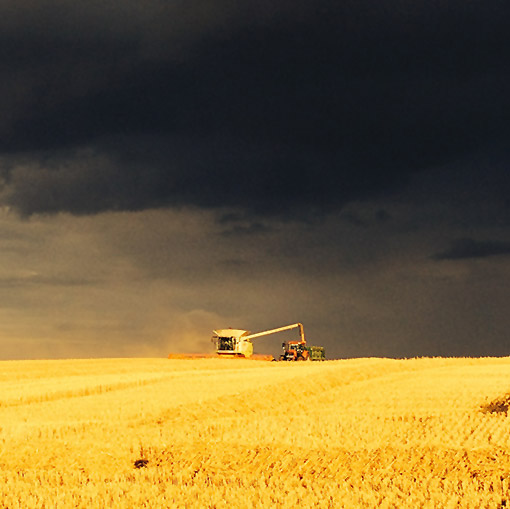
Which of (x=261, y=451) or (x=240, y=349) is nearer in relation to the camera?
(x=261, y=451)

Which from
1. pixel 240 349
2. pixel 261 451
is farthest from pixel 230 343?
pixel 261 451

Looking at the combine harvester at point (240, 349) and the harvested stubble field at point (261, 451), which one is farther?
the combine harvester at point (240, 349)

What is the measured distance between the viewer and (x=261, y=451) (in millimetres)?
13328

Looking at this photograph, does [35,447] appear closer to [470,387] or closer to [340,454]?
[340,454]

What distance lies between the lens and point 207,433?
53.0 ft

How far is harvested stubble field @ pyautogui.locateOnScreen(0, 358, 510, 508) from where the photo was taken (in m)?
10.9

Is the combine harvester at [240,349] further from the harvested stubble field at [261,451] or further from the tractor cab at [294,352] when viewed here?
the harvested stubble field at [261,451]

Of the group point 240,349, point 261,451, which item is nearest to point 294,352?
point 240,349

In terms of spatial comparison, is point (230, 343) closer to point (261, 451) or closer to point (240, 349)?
point (240, 349)

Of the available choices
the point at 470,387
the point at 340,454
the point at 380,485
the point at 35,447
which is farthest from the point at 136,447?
the point at 470,387

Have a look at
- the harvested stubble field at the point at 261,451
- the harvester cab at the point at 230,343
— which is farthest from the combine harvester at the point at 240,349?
the harvested stubble field at the point at 261,451

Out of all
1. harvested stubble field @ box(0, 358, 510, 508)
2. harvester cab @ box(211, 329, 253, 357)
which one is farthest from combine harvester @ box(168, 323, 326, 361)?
harvested stubble field @ box(0, 358, 510, 508)

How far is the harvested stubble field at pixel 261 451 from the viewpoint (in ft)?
35.7

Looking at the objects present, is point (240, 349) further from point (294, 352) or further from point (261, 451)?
point (261, 451)
